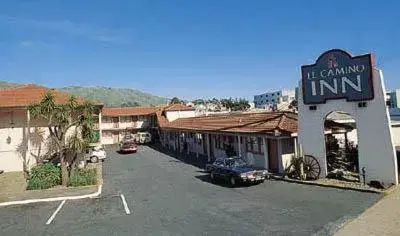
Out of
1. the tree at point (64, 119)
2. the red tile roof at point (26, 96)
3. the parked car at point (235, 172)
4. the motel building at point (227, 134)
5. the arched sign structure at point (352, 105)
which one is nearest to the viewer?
the arched sign structure at point (352, 105)

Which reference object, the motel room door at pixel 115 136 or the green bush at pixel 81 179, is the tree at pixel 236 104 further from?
the green bush at pixel 81 179

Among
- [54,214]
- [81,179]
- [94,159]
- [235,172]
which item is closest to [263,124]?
[235,172]

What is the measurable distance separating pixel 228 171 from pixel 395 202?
9.29 meters

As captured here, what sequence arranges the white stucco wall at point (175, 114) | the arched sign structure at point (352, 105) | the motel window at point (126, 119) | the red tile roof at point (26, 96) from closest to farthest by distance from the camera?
the arched sign structure at point (352, 105) < the red tile roof at point (26, 96) < the white stucco wall at point (175, 114) < the motel window at point (126, 119)

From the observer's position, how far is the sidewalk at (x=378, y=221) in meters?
13.4

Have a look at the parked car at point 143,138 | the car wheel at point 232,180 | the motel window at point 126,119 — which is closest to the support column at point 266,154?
the car wheel at point 232,180

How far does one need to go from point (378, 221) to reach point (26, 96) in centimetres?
2828

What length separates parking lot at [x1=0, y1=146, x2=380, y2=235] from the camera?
14961 millimetres

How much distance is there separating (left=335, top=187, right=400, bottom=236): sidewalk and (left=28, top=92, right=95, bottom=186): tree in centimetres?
1779

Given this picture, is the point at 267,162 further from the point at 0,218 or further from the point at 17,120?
the point at 17,120

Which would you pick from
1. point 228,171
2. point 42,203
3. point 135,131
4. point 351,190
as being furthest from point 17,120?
point 135,131

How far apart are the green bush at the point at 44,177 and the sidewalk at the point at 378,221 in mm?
18122

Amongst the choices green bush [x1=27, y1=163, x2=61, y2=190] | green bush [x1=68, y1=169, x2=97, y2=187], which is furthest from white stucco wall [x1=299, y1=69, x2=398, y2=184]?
green bush [x1=27, y1=163, x2=61, y2=190]

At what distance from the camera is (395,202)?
17.0 metres
